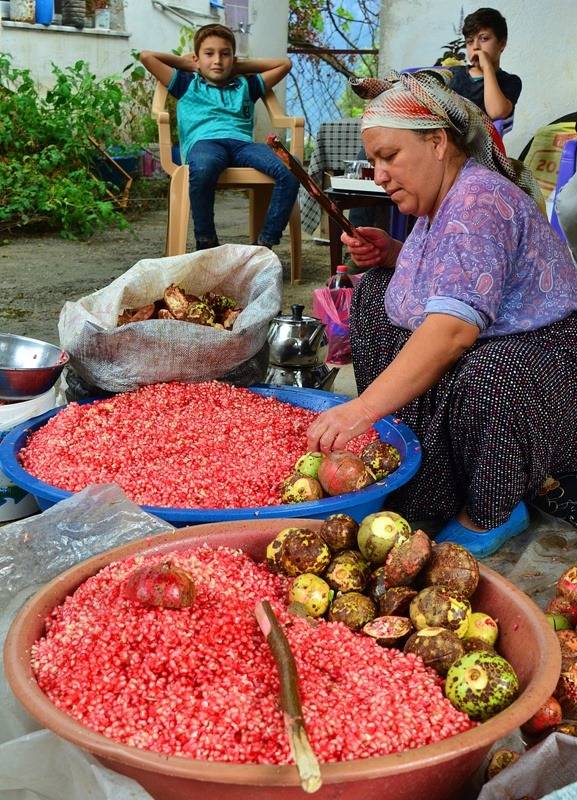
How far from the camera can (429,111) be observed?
7.12 ft

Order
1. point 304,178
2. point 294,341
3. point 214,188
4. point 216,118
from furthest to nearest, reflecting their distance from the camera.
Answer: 1. point 216,118
2. point 214,188
3. point 294,341
4. point 304,178

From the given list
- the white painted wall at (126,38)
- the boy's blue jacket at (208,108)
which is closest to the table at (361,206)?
the boy's blue jacket at (208,108)

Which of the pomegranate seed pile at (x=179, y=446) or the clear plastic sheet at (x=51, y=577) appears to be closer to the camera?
the clear plastic sheet at (x=51, y=577)

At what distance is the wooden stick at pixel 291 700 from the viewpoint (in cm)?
106

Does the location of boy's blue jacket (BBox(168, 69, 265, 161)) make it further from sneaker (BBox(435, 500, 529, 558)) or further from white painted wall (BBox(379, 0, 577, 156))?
sneaker (BBox(435, 500, 529, 558))

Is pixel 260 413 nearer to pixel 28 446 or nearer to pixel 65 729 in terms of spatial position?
pixel 28 446

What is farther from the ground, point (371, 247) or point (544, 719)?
point (371, 247)

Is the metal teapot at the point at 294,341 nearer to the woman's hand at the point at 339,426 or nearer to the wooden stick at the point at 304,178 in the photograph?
the wooden stick at the point at 304,178

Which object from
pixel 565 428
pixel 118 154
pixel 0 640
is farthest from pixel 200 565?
pixel 118 154

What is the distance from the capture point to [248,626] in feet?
Answer: 4.72

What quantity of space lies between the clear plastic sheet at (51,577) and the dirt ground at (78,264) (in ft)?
8.53

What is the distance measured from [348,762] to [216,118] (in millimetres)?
5077

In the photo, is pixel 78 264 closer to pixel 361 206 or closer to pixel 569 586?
pixel 361 206

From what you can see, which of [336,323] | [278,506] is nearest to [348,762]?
[278,506]
